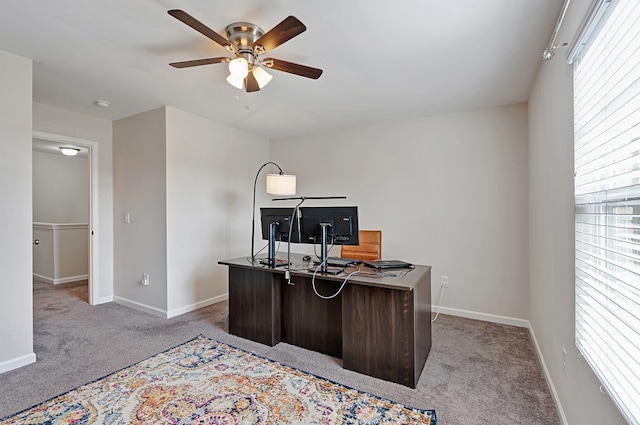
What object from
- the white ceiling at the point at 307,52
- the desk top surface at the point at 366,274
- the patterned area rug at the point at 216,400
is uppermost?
the white ceiling at the point at 307,52

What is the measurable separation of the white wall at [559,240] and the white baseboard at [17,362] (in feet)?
12.0

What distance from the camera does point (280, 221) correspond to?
9.43 feet

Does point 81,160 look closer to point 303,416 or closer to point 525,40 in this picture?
point 303,416

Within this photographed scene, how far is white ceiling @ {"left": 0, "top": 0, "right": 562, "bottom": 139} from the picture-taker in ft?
6.05

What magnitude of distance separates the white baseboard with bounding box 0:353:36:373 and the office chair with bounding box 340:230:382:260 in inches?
112

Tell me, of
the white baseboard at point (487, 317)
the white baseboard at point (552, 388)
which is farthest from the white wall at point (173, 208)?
the white baseboard at point (552, 388)

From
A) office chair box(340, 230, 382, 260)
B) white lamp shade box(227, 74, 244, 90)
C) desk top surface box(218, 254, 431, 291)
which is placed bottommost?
desk top surface box(218, 254, 431, 291)

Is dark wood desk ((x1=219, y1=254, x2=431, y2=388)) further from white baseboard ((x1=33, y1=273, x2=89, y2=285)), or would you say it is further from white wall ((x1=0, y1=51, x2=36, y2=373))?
white baseboard ((x1=33, y1=273, x2=89, y2=285))

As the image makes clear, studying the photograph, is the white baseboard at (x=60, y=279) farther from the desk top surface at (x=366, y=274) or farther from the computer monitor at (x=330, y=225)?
the computer monitor at (x=330, y=225)

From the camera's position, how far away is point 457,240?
364 cm

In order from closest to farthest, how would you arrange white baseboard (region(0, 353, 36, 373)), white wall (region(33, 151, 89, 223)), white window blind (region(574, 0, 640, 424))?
white window blind (region(574, 0, 640, 424)) < white baseboard (region(0, 353, 36, 373)) < white wall (region(33, 151, 89, 223))

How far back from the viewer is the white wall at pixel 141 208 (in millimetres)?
3604

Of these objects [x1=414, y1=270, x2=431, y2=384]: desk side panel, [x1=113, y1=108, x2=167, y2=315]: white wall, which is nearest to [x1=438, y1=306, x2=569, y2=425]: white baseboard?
[x1=414, y1=270, x2=431, y2=384]: desk side panel

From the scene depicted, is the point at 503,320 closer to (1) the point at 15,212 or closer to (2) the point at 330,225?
(2) the point at 330,225
